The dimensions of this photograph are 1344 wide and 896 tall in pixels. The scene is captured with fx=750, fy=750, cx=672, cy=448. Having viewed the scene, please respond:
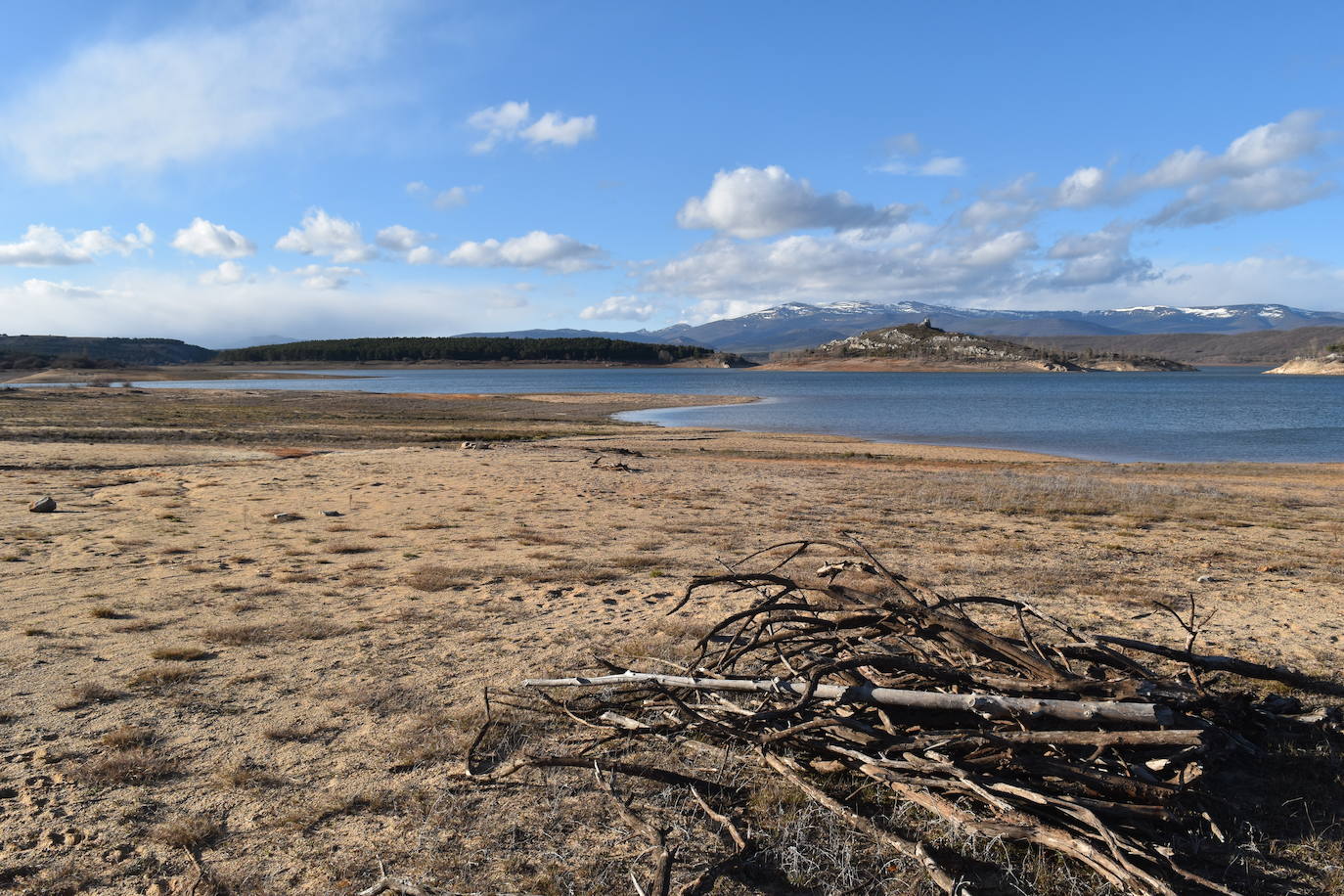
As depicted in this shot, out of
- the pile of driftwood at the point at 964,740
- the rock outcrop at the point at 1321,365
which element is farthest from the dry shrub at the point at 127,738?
the rock outcrop at the point at 1321,365

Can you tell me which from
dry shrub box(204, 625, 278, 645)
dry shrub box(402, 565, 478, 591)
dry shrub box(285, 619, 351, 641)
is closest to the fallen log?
dry shrub box(285, 619, 351, 641)

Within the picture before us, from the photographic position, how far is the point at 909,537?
13594mm

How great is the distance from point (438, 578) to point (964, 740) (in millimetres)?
7705

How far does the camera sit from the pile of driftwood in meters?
4.06

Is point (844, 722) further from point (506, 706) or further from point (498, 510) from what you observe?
point (498, 510)

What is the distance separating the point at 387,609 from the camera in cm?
893

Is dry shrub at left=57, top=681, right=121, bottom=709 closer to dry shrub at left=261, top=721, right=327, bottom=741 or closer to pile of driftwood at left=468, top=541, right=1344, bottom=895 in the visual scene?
dry shrub at left=261, top=721, right=327, bottom=741

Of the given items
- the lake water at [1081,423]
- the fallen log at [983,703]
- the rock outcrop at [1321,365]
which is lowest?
the lake water at [1081,423]

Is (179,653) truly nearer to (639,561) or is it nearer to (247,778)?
(247,778)

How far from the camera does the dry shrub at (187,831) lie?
431 cm

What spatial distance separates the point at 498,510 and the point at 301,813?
11.5 meters

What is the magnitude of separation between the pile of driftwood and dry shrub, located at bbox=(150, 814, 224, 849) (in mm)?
1528

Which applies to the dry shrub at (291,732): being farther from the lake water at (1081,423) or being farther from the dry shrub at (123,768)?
the lake water at (1081,423)

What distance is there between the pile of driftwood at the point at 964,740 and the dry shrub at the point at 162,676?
10.6ft
